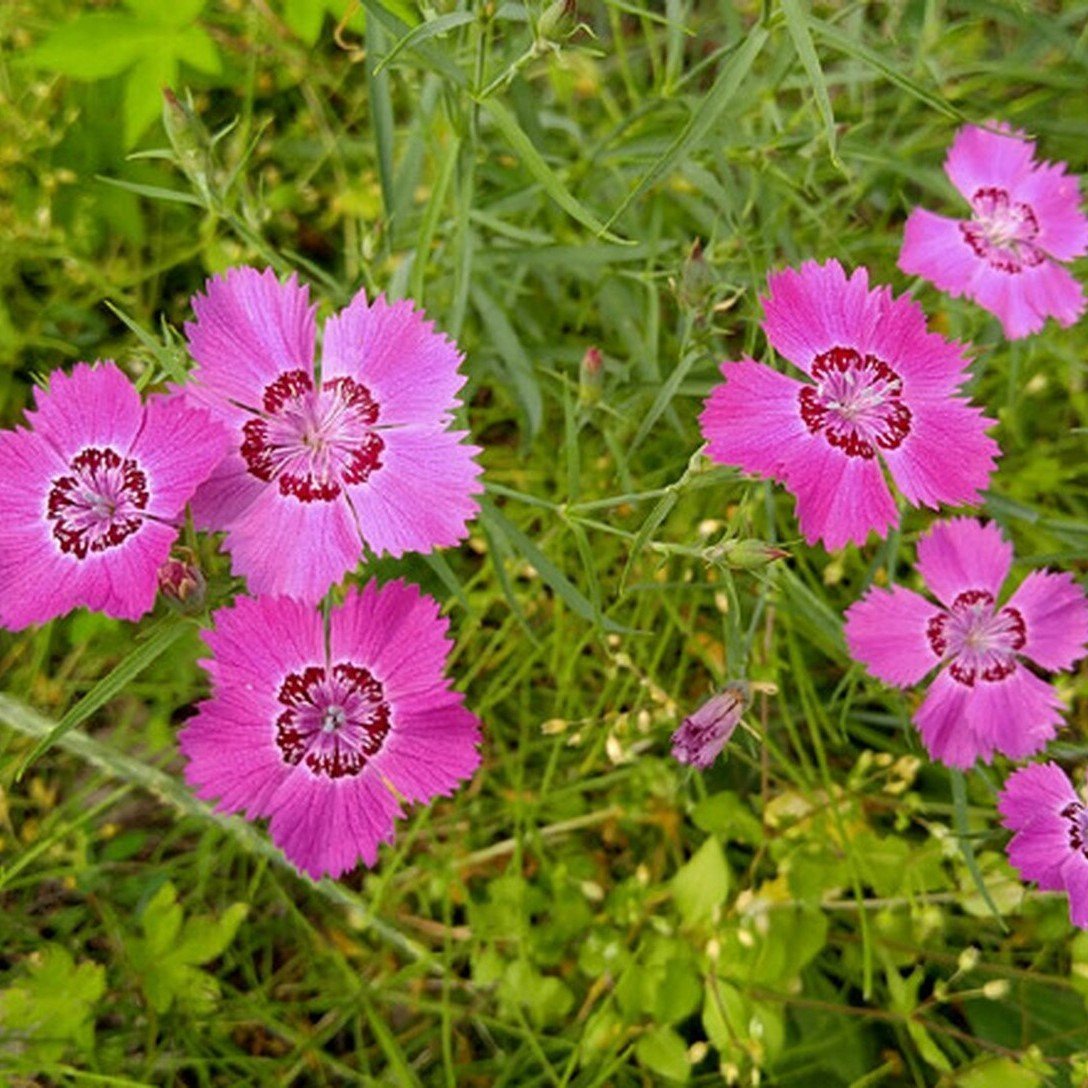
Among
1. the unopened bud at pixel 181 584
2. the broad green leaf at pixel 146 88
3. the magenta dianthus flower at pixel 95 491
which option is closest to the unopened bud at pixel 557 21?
the magenta dianthus flower at pixel 95 491

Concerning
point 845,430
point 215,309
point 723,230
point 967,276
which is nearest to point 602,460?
point 723,230

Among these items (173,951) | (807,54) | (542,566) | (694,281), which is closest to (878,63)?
(807,54)

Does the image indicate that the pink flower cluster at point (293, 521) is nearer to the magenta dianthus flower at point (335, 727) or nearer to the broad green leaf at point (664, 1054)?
the magenta dianthus flower at point (335, 727)

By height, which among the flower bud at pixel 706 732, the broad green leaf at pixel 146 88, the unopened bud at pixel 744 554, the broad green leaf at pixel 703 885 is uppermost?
the broad green leaf at pixel 146 88

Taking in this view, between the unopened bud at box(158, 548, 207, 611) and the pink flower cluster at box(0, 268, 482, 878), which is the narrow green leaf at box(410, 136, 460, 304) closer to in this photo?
the pink flower cluster at box(0, 268, 482, 878)

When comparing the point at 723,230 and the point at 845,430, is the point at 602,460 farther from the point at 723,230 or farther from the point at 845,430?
the point at 845,430

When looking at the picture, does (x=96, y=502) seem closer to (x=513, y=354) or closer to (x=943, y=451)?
(x=513, y=354)
